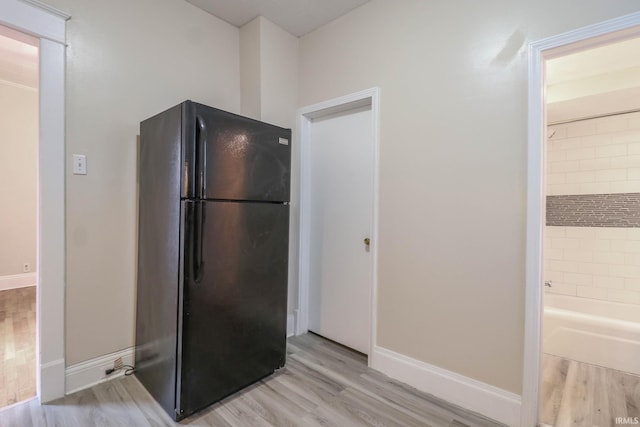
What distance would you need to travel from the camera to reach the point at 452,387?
180cm

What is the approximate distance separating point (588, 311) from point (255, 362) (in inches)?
148

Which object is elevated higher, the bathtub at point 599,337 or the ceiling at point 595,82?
the ceiling at point 595,82

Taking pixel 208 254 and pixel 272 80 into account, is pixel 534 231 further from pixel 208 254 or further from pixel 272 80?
pixel 272 80

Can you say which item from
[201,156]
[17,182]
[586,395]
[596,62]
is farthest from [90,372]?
[596,62]

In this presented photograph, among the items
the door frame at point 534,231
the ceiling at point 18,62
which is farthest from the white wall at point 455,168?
the ceiling at point 18,62

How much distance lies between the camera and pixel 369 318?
2275mm

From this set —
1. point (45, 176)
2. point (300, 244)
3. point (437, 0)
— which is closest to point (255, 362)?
point (300, 244)

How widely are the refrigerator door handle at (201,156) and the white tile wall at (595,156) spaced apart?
4.06 metres

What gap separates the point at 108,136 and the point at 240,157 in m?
0.94

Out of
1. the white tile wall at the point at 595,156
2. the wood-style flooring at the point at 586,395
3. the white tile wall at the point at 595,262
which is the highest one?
the white tile wall at the point at 595,156

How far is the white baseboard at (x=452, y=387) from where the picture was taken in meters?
1.61

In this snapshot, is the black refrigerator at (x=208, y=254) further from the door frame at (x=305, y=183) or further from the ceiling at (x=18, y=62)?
the ceiling at (x=18, y=62)

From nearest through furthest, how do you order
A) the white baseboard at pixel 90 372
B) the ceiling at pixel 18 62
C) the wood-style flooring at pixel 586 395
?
the wood-style flooring at pixel 586 395
the white baseboard at pixel 90 372
the ceiling at pixel 18 62

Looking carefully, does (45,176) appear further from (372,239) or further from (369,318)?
(369,318)
